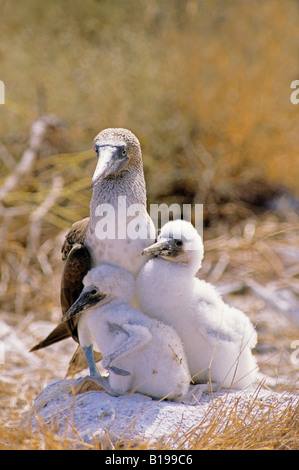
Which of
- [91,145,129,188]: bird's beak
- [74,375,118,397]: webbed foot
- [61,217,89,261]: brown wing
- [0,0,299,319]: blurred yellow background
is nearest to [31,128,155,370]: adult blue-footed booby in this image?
[91,145,129,188]: bird's beak

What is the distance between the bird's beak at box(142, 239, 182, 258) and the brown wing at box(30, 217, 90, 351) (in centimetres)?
33

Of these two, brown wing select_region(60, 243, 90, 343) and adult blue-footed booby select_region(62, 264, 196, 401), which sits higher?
Result: brown wing select_region(60, 243, 90, 343)

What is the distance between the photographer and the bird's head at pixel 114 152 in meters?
2.89

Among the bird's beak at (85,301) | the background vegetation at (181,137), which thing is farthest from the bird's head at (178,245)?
the background vegetation at (181,137)

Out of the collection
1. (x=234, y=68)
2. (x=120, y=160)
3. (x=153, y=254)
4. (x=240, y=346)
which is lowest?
(x=240, y=346)

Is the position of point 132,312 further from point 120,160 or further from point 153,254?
point 120,160

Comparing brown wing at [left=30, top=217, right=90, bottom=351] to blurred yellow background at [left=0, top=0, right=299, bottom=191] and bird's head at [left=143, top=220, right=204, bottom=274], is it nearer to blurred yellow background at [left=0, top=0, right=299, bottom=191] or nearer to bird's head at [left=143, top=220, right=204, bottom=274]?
bird's head at [left=143, top=220, right=204, bottom=274]

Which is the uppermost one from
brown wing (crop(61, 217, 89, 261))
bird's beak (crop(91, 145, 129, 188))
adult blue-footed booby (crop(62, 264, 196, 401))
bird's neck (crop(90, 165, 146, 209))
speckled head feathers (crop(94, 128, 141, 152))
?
speckled head feathers (crop(94, 128, 141, 152))

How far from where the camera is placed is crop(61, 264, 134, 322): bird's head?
294 cm

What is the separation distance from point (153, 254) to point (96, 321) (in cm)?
39

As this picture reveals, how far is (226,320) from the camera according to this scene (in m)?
3.09

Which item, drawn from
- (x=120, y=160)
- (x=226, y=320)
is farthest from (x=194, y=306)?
(x=120, y=160)

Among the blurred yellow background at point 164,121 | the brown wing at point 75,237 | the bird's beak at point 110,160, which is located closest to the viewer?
the bird's beak at point 110,160

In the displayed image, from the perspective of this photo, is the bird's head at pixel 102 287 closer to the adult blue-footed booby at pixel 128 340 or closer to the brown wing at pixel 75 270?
the adult blue-footed booby at pixel 128 340
